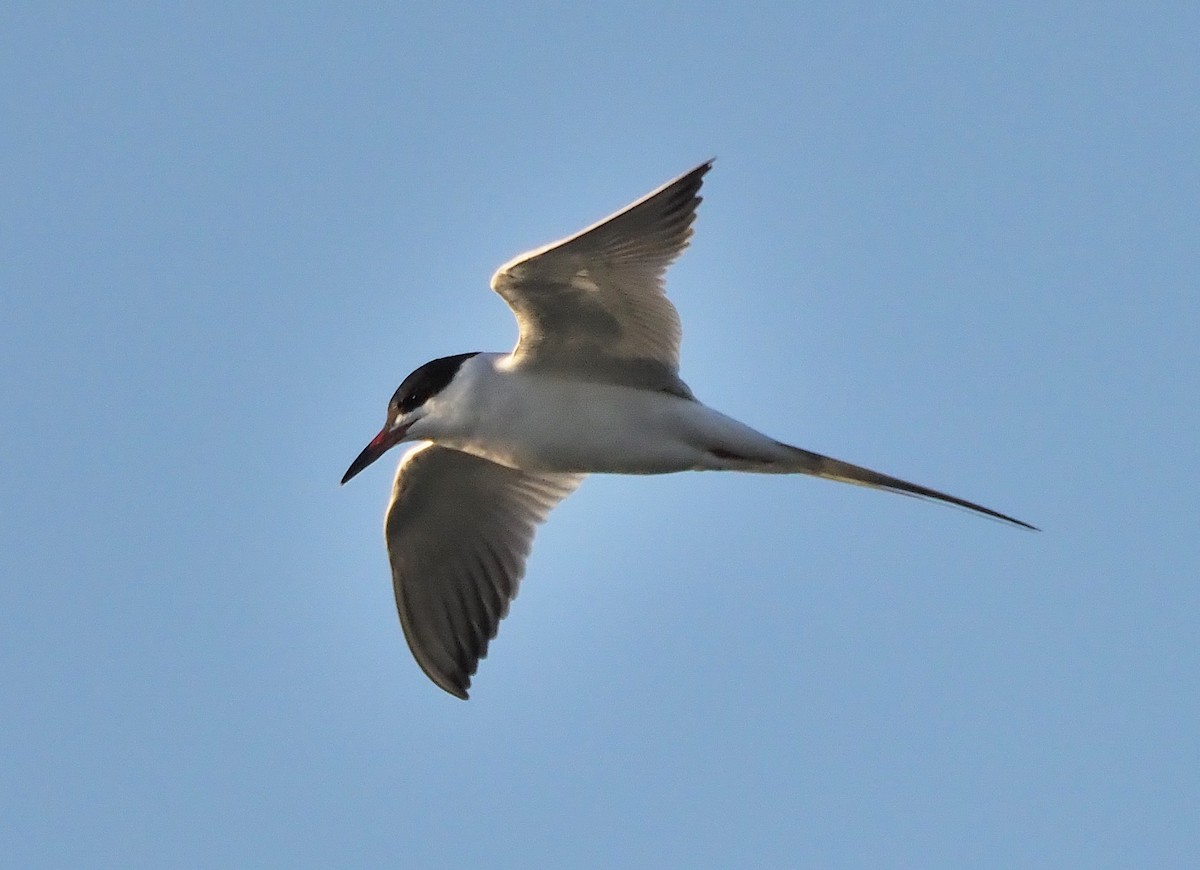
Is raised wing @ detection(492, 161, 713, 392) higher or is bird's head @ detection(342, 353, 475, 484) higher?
raised wing @ detection(492, 161, 713, 392)

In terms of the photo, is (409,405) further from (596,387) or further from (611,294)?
(611,294)

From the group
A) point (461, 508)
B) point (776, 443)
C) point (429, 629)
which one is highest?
point (776, 443)

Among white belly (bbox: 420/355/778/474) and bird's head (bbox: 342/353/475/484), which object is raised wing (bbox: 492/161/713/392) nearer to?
white belly (bbox: 420/355/778/474)

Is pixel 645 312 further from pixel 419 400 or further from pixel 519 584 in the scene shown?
pixel 519 584

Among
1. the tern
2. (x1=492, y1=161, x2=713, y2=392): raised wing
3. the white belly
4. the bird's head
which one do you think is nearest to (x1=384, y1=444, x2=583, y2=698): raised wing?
the tern

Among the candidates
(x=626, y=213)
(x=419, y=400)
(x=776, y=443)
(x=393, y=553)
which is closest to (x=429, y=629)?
(x=393, y=553)

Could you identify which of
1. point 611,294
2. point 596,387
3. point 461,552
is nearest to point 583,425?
point 596,387
